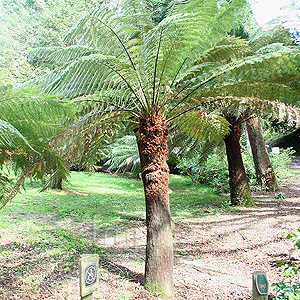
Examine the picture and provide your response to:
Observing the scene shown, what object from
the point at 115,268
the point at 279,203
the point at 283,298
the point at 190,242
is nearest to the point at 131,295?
the point at 115,268

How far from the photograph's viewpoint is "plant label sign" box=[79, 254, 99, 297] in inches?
81.7

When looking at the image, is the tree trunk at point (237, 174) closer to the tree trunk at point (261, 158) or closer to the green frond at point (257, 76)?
the tree trunk at point (261, 158)

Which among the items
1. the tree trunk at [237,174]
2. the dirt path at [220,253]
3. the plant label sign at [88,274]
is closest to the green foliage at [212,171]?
the tree trunk at [237,174]

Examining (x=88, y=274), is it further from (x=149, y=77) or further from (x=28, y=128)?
(x=149, y=77)

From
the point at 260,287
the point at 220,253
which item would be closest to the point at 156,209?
the point at 260,287

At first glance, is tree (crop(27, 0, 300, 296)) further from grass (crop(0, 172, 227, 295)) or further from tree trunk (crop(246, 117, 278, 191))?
tree trunk (crop(246, 117, 278, 191))

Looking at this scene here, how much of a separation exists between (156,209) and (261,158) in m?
6.10

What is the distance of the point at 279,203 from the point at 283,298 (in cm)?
485

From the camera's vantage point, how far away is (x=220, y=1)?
3.25 metres

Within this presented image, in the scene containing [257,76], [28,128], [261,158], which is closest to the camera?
[28,128]

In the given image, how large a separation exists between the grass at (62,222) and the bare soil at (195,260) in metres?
0.04

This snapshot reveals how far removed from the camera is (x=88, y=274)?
2131 mm

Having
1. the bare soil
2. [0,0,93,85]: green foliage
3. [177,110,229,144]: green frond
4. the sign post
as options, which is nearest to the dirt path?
the bare soil

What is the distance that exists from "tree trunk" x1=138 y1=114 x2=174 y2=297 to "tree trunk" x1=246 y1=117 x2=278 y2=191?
19.1 feet
